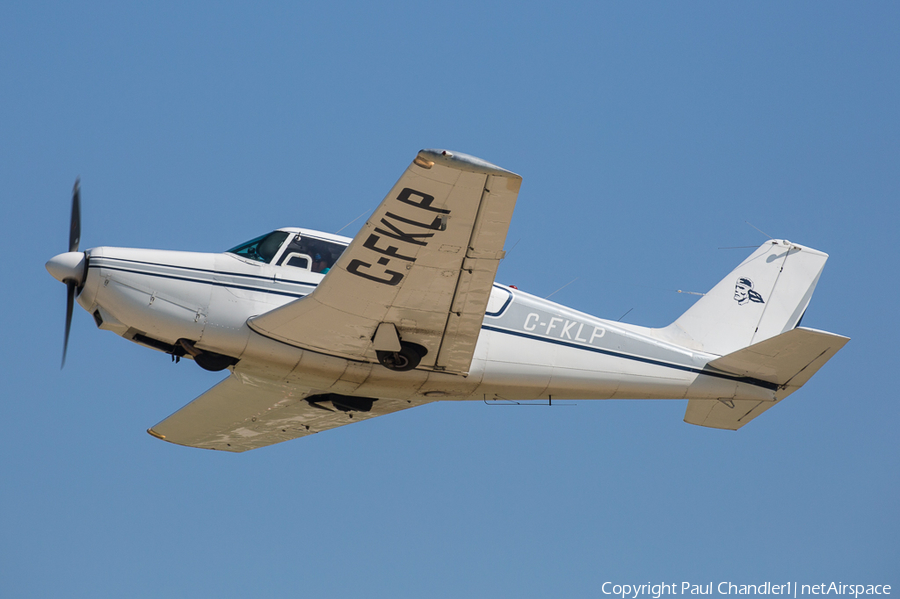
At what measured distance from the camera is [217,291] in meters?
12.6

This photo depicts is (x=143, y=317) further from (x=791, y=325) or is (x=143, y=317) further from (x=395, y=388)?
(x=791, y=325)

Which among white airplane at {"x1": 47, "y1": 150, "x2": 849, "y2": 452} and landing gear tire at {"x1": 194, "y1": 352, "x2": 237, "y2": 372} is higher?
white airplane at {"x1": 47, "y1": 150, "x2": 849, "y2": 452}

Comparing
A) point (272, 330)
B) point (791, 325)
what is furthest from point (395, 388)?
point (791, 325)

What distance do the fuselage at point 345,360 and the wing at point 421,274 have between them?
427 millimetres

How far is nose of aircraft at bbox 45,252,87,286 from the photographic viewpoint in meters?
12.2

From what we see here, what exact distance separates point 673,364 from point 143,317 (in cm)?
796

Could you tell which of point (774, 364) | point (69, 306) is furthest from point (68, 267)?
point (774, 364)

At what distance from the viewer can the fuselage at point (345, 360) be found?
1244 cm

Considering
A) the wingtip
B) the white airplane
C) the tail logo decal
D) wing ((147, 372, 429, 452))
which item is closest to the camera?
the wingtip

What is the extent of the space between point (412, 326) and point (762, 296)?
7.20 metres

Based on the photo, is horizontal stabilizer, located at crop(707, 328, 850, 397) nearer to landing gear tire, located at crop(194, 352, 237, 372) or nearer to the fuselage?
the fuselage

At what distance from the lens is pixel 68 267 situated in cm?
1225

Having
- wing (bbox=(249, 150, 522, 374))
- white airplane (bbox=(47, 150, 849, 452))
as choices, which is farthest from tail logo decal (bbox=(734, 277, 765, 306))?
wing (bbox=(249, 150, 522, 374))

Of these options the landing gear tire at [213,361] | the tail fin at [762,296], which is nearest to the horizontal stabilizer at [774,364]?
the tail fin at [762,296]
